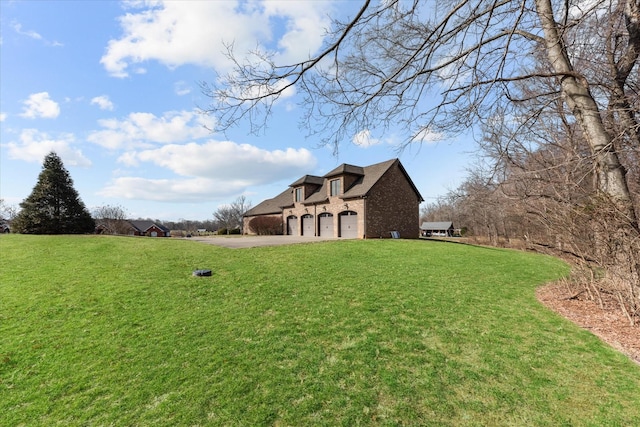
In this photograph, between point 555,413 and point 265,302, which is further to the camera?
point 265,302

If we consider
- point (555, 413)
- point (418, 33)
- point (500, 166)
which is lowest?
point (555, 413)

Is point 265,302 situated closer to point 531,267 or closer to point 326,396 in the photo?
point 326,396

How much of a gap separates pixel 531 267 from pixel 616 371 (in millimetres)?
10020

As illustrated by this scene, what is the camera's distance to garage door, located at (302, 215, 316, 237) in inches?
1061

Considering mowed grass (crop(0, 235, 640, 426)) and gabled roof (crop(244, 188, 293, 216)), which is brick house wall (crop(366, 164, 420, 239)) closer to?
gabled roof (crop(244, 188, 293, 216))

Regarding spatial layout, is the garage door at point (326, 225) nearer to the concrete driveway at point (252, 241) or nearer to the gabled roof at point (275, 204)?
the concrete driveway at point (252, 241)

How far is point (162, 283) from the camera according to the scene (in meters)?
7.94

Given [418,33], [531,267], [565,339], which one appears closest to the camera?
[565,339]

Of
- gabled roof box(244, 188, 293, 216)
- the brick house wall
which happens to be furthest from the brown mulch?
gabled roof box(244, 188, 293, 216)

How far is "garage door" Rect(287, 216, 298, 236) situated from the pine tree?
1798 cm

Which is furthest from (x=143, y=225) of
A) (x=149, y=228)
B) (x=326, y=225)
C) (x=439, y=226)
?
(x=439, y=226)

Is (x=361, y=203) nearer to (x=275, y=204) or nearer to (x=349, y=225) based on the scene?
(x=349, y=225)

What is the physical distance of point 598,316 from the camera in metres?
6.22

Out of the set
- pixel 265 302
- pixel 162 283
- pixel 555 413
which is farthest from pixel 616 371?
pixel 162 283
